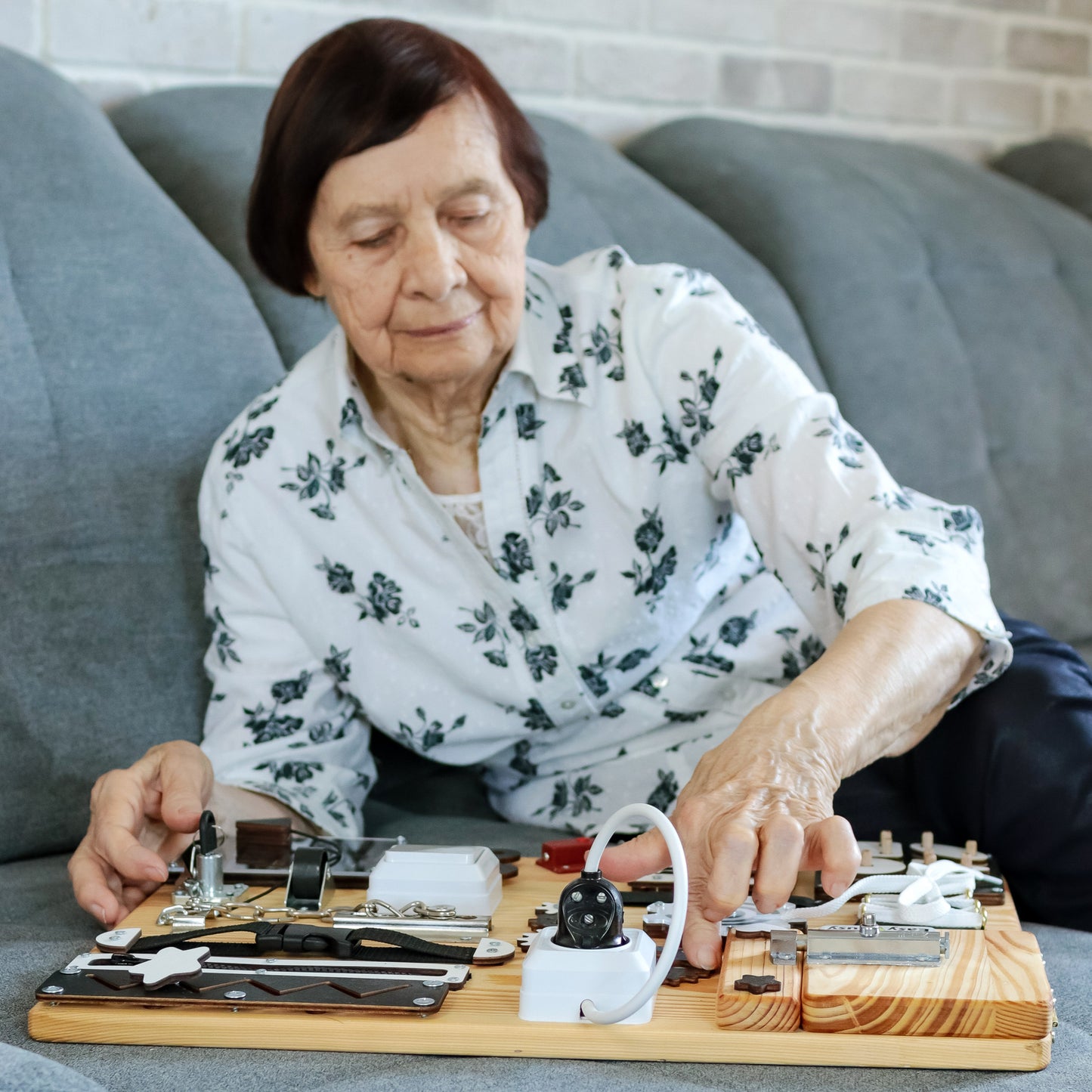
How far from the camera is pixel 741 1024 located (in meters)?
0.77

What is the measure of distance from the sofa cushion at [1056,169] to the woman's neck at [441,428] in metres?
1.53

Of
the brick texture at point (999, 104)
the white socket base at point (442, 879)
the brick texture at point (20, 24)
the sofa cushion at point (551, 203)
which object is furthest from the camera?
the brick texture at point (999, 104)

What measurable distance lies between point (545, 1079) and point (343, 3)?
5.48ft

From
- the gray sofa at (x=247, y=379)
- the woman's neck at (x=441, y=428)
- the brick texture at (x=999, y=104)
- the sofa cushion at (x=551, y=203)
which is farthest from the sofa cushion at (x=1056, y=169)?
the woman's neck at (x=441, y=428)

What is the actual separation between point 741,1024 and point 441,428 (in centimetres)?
71

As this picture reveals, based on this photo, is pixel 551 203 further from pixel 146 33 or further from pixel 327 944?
pixel 327 944

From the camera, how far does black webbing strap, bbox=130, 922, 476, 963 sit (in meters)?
0.88

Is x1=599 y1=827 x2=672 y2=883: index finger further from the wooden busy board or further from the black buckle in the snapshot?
the black buckle

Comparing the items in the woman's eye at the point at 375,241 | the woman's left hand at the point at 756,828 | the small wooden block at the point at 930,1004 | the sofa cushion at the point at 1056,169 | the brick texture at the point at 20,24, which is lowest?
the small wooden block at the point at 930,1004

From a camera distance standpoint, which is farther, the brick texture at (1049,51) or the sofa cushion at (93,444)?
the brick texture at (1049,51)

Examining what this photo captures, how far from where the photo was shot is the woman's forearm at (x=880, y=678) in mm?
960

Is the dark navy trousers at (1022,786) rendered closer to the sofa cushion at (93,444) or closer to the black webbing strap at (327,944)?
the black webbing strap at (327,944)

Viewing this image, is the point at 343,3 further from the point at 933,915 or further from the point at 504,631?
the point at 933,915

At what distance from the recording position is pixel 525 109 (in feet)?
7.10
